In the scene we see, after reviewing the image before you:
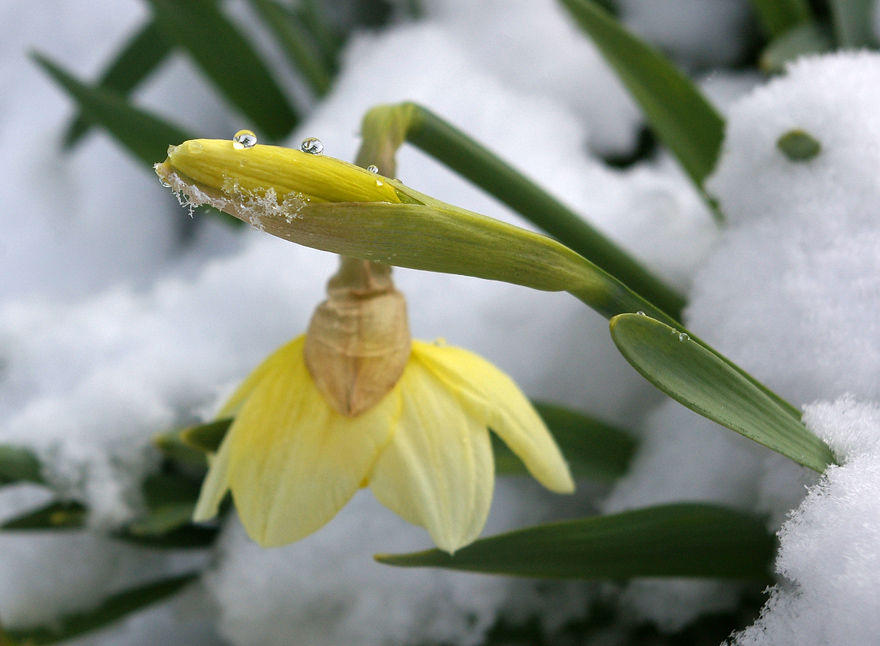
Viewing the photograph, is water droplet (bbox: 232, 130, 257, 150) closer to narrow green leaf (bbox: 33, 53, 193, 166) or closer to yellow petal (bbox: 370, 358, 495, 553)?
yellow petal (bbox: 370, 358, 495, 553)

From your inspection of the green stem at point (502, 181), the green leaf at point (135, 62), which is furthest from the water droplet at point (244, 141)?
the green leaf at point (135, 62)

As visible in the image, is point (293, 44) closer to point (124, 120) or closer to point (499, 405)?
point (124, 120)

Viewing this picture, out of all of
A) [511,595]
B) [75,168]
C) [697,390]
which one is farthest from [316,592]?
[75,168]

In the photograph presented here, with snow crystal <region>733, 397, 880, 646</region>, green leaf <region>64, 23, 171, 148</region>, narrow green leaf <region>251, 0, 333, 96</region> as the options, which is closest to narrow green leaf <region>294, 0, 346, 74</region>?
narrow green leaf <region>251, 0, 333, 96</region>

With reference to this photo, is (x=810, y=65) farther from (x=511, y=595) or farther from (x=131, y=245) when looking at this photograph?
(x=131, y=245)

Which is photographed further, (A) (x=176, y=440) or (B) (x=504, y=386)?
(A) (x=176, y=440)

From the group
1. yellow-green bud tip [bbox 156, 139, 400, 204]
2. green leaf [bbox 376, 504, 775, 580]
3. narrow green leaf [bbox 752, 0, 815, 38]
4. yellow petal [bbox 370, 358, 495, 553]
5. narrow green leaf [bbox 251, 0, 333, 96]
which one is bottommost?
green leaf [bbox 376, 504, 775, 580]

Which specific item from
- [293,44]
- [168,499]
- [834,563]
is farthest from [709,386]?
[293,44]
